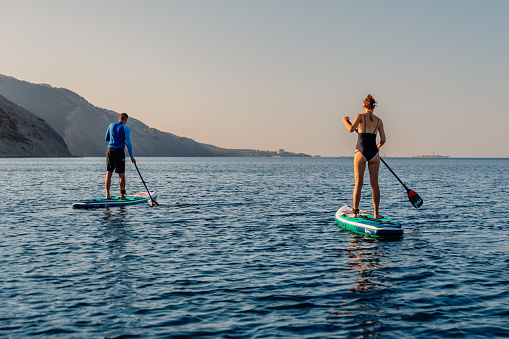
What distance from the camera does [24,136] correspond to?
168 meters

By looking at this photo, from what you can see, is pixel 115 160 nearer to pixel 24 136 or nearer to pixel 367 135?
pixel 367 135

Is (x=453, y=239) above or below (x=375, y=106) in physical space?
below

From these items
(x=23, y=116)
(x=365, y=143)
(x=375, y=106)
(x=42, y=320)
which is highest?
(x=23, y=116)

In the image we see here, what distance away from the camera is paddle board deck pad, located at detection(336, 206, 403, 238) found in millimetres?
13641

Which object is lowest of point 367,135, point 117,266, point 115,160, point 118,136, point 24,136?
point 117,266

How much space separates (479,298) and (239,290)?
13.6ft

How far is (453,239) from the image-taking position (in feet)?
47.0

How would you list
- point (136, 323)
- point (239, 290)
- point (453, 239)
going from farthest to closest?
1. point (453, 239)
2. point (239, 290)
3. point (136, 323)

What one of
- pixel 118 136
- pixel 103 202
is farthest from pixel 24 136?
pixel 118 136

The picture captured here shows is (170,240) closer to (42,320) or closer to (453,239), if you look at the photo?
(42,320)

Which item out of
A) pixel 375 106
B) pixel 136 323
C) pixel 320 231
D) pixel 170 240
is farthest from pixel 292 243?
pixel 136 323

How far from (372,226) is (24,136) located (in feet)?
575

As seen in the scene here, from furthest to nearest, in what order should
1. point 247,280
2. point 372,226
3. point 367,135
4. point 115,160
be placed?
point 115,160, point 372,226, point 367,135, point 247,280

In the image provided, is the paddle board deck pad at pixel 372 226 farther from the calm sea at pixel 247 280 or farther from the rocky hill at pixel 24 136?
the rocky hill at pixel 24 136
